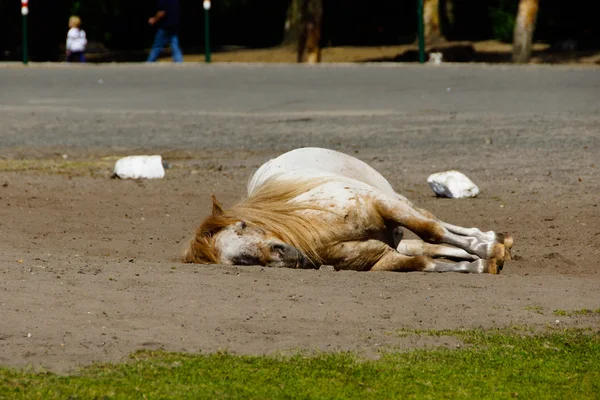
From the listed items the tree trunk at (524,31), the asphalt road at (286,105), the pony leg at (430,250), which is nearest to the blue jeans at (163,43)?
the asphalt road at (286,105)

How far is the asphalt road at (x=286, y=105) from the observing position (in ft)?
45.7

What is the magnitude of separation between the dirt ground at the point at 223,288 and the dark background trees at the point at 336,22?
2436 centimetres

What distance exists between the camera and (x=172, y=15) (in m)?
24.4

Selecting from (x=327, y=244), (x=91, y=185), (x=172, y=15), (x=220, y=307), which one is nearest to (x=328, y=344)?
(x=220, y=307)

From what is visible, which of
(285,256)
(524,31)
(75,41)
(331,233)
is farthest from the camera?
(524,31)

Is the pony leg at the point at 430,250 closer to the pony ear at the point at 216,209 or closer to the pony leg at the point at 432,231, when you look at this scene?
the pony leg at the point at 432,231

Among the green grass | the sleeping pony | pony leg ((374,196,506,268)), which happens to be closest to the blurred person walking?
the sleeping pony

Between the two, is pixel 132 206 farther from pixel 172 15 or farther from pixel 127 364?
pixel 172 15

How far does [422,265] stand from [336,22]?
30737 mm

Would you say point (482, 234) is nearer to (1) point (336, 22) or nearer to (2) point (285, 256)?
(2) point (285, 256)

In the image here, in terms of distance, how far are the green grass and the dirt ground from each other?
175 mm

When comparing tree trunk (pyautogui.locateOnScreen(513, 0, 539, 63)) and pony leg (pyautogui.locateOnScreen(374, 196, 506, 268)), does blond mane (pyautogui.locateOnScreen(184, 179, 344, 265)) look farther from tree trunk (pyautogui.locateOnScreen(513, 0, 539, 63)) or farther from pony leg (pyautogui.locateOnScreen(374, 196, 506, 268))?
tree trunk (pyautogui.locateOnScreen(513, 0, 539, 63))

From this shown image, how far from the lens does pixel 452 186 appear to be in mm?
10125

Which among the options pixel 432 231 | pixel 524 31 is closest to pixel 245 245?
pixel 432 231
